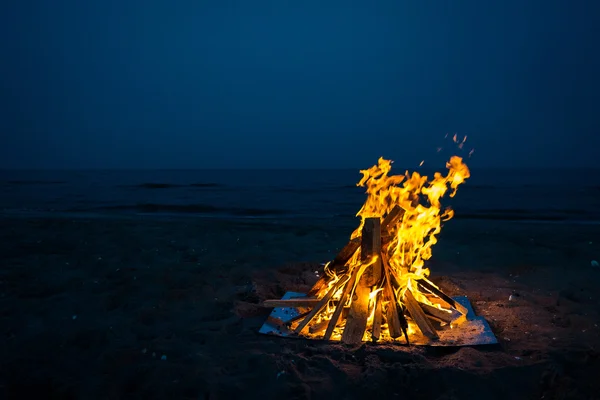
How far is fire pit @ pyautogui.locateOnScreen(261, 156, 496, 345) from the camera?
4348 millimetres

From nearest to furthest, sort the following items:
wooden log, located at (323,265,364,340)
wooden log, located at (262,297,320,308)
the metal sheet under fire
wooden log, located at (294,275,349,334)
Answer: the metal sheet under fire
wooden log, located at (323,265,364,340)
wooden log, located at (294,275,349,334)
wooden log, located at (262,297,320,308)

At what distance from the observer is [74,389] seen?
3467 mm

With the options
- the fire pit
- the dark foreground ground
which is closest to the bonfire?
the fire pit

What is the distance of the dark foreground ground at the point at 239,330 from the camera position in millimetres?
3484

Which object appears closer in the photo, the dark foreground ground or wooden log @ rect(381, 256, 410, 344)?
the dark foreground ground

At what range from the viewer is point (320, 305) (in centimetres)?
459

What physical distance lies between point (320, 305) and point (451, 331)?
1.37 metres

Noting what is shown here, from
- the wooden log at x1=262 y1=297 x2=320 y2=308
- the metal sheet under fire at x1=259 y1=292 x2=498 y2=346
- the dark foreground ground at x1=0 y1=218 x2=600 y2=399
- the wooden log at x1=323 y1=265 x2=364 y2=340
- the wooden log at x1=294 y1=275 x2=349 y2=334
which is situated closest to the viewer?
the dark foreground ground at x1=0 y1=218 x2=600 y2=399

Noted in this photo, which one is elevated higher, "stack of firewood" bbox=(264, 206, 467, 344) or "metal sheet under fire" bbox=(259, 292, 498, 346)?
"stack of firewood" bbox=(264, 206, 467, 344)

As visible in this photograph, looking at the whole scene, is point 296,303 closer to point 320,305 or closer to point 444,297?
point 320,305

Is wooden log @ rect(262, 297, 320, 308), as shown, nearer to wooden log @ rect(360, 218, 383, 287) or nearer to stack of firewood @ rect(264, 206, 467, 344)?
stack of firewood @ rect(264, 206, 467, 344)

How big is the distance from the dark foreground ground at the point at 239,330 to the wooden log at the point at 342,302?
24 centimetres

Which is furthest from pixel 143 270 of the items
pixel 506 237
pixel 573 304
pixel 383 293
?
pixel 506 237

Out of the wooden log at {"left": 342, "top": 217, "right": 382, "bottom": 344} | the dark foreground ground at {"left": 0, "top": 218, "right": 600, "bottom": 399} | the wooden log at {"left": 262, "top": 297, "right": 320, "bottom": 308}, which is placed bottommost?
the dark foreground ground at {"left": 0, "top": 218, "right": 600, "bottom": 399}
